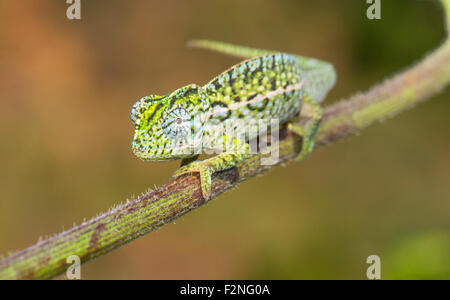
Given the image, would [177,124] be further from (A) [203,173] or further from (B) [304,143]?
(B) [304,143]

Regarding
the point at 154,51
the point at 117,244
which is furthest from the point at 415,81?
the point at 154,51

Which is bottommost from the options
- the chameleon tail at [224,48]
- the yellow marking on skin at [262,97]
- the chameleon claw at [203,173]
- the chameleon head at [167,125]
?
the chameleon claw at [203,173]

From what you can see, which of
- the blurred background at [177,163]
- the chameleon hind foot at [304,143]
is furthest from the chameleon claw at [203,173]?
the blurred background at [177,163]

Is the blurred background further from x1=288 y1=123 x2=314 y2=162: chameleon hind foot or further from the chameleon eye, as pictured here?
the chameleon eye

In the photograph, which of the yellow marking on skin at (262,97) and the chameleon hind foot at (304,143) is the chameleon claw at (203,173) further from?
the chameleon hind foot at (304,143)

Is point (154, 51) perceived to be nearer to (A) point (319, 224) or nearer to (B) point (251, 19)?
(B) point (251, 19)

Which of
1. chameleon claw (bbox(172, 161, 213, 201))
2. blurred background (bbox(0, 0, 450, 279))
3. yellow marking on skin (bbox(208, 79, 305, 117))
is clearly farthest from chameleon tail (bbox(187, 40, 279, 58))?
blurred background (bbox(0, 0, 450, 279))
